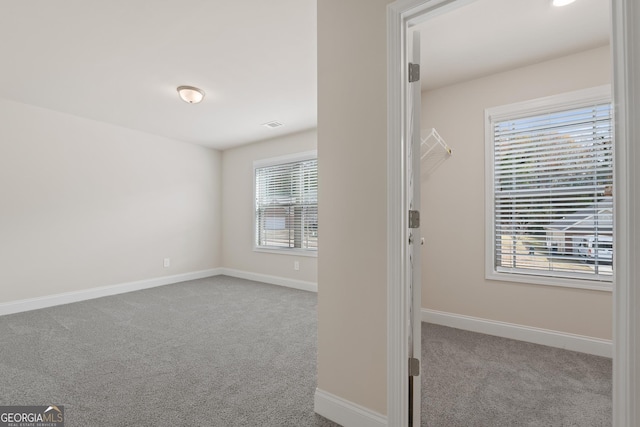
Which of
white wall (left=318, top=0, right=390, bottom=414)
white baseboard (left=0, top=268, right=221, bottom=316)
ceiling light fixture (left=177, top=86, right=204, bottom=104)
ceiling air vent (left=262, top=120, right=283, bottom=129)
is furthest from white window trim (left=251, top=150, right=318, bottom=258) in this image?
white wall (left=318, top=0, right=390, bottom=414)

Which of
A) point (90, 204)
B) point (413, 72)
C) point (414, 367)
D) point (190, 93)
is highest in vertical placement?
point (190, 93)

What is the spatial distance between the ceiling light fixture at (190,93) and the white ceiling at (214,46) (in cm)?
8

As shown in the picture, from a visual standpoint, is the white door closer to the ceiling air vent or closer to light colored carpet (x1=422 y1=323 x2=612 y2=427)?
light colored carpet (x1=422 y1=323 x2=612 y2=427)

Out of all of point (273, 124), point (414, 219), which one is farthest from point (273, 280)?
point (414, 219)

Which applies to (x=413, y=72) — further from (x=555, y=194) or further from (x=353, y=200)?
(x=555, y=194)

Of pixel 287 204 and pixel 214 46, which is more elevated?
pixel 214 46

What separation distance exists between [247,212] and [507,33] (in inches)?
179

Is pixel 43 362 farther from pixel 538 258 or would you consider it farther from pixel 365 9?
pixel 538 258

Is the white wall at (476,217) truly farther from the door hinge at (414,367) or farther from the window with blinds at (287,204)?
the window with blinds at (287,204)

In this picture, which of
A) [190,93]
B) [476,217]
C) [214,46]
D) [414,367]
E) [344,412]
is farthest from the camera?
[190,93]

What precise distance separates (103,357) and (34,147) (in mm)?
3024

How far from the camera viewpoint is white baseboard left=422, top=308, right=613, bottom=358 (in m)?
2.37

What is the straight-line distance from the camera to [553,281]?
2.55 metres

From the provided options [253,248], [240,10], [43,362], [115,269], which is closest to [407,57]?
[240,10]
